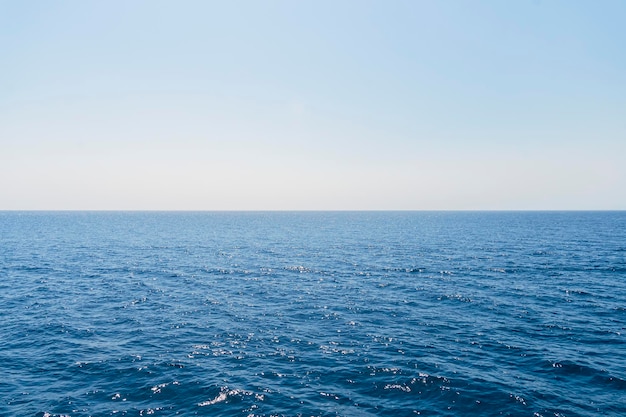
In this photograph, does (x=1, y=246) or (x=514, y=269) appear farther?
(x=1, y=246)

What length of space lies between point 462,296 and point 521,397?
25.9 metres

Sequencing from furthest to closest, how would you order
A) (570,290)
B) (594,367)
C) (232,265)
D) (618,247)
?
(618,247) → (232,265) → (570,290) → (594,367)

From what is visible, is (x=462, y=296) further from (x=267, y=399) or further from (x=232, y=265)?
(x=232, y=265)

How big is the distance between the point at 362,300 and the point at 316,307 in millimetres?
7074

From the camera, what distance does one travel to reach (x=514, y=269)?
6650 centimetres

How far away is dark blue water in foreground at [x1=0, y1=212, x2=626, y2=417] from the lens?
77.3 feet

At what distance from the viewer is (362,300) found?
1869 inches

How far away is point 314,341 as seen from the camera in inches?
1314

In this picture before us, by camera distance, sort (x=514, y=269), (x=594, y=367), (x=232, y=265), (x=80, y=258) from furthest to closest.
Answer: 1. (x=80, y=258)
2. (x=232, y=265)
3. (x=514, y=269)
4. (x=594, y=367)

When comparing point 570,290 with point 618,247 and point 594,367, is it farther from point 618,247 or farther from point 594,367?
point 618,247

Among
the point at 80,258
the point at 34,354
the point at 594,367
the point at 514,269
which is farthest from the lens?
the point at 80,258

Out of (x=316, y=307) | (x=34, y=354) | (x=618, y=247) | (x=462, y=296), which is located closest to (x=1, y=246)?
(x=34, y=354)

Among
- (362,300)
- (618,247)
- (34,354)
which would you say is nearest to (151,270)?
(34,354)

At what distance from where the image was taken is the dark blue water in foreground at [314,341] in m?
23.6
